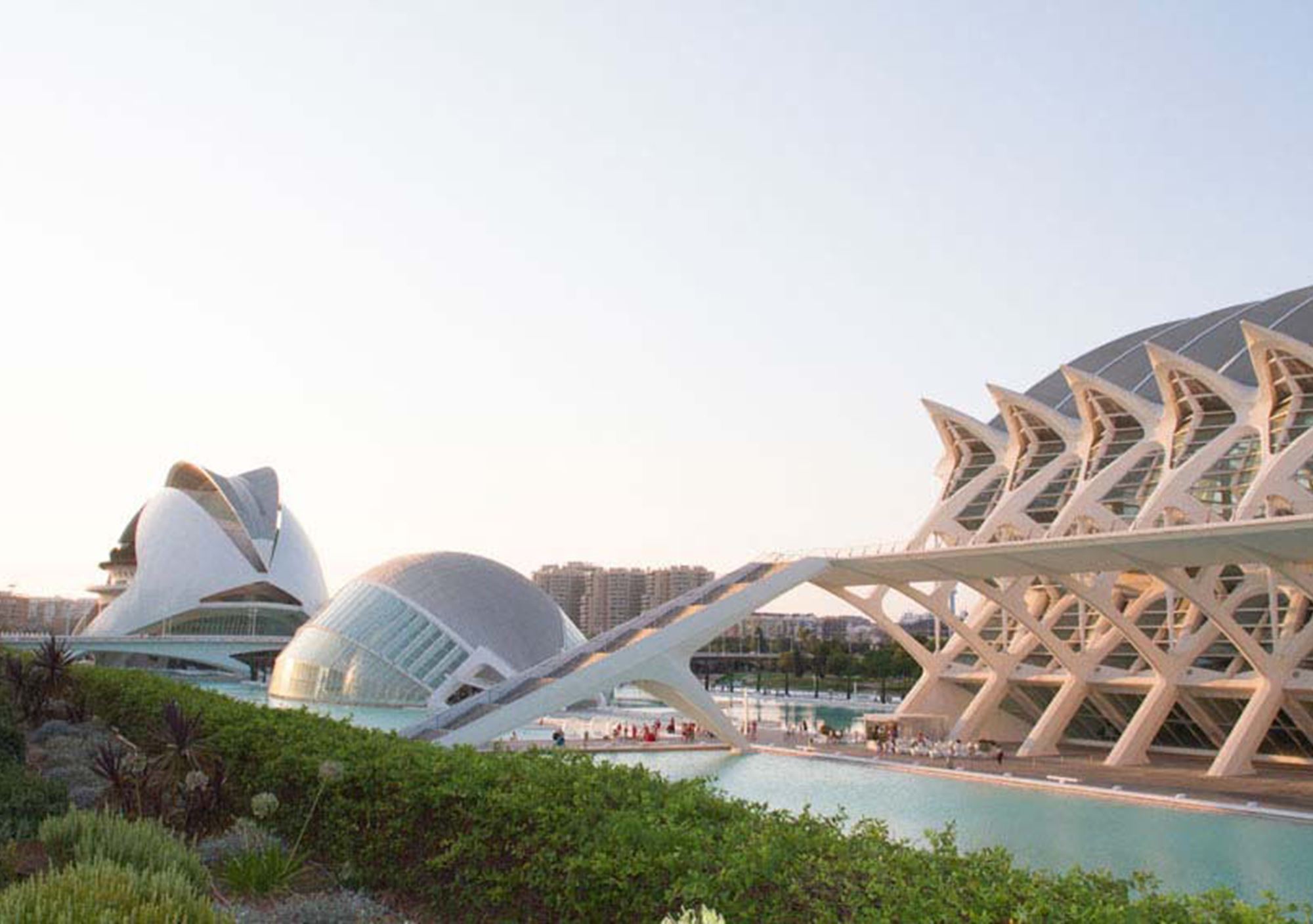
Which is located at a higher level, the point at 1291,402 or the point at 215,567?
the point at 1291,402

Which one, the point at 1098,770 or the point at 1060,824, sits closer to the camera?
the point at 1060,824

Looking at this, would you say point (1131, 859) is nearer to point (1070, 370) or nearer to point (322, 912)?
point (322, 912)

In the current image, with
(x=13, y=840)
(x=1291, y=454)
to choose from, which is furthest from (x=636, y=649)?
(x=13, y=840)

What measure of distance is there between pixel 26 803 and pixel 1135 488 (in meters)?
33.6

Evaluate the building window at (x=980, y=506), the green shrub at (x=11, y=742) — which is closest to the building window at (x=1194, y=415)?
the building window at (x=980, y=506)

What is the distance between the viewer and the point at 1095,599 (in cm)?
2956

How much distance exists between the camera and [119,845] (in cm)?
796

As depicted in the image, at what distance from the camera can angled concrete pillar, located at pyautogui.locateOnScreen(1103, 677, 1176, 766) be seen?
2869 centimetres

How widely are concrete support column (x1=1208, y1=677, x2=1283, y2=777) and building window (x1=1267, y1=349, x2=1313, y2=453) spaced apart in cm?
755

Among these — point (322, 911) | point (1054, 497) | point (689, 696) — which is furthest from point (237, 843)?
point (1054, 497)

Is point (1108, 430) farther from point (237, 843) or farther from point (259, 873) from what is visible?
point (259, 873)

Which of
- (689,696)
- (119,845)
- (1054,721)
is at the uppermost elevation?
(119,845)

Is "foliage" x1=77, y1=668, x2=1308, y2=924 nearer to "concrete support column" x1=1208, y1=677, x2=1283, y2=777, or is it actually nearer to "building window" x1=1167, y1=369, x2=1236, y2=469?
"concrete support column" x1=1208, y1=677, x2=1283, y2=777

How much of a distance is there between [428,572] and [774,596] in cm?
1816
